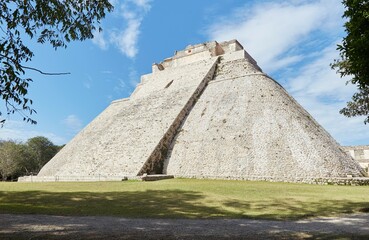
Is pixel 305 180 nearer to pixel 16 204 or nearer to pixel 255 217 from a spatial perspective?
pixel 255 217

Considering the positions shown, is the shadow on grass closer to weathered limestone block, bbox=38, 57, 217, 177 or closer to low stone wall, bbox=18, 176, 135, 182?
low stone wall, bbox=18, 176, 135, 182

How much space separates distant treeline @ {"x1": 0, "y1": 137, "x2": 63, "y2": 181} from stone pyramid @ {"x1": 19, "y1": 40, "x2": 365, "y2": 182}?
17.2 metres

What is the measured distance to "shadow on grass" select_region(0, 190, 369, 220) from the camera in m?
10.2

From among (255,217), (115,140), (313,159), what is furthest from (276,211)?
(115,140)

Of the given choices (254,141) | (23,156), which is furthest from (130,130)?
(23,156)

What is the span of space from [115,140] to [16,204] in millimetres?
16743

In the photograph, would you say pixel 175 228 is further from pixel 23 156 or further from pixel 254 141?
pixel 23 156

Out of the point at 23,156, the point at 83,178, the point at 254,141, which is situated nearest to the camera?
the point at 254,141

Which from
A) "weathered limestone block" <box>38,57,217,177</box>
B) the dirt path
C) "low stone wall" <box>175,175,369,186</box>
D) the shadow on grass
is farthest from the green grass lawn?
"weathered limestone block" <box>38,57,217,177</box>

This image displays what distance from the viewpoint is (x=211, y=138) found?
1001 inches

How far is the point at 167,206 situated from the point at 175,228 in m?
4.05

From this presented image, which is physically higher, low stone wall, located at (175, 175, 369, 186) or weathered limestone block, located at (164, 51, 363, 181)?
weathered limestone block, located at (164, 51, 363, 181)

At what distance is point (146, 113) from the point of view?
3197 cm

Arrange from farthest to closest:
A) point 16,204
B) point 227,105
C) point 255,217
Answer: point 227,105 → point 16,204 → point 255,217
